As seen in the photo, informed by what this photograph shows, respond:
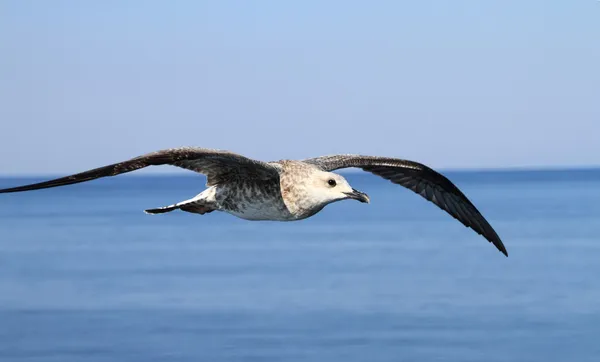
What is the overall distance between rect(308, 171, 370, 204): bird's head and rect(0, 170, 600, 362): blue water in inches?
503

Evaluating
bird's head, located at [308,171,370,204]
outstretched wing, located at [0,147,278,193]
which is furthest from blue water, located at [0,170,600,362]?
bird's head, located at [308,171,370,204]

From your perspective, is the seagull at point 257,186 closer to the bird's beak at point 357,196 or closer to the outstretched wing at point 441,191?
the bird's beak at point 357,196

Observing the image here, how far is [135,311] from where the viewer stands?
34.1m

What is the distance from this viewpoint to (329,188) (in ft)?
45.5

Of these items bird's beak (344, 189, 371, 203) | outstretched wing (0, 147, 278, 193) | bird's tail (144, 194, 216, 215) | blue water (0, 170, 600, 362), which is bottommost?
blue water (0, 170, 600, 362)

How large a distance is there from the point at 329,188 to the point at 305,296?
22.8m

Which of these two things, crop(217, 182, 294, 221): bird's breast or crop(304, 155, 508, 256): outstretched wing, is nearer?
crop(217, 182, 294, 221): bird's breast

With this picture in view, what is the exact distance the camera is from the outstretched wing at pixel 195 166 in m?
12.4

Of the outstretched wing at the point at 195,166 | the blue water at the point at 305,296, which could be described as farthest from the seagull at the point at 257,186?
the blue water at the point at 305,296

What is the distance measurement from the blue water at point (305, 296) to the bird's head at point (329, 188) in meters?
12.8

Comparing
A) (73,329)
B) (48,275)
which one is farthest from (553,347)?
(48,275)

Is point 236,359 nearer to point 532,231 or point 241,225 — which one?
point 532,231

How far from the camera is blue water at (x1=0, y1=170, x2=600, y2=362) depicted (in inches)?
1093

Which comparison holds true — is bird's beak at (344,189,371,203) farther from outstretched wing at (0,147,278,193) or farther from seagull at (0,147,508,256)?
outstretched wing at (0,147,278,193)
